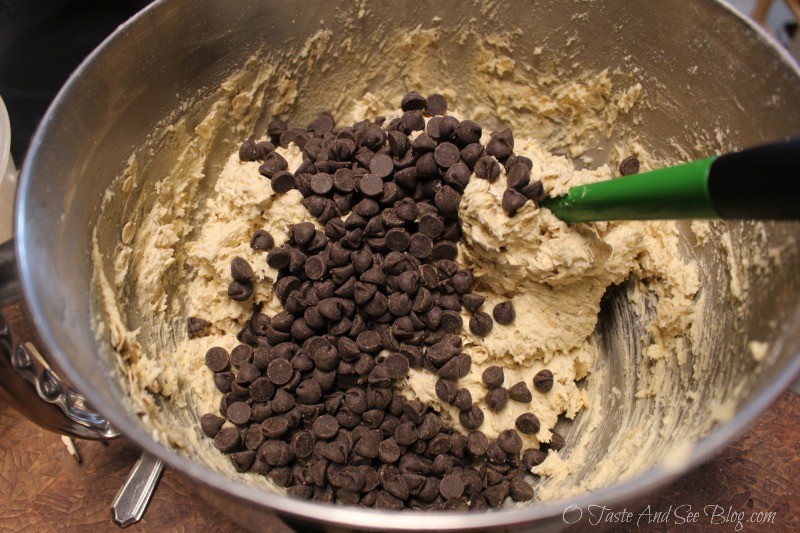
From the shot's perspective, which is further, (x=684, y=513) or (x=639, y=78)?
(x=639, y=78)

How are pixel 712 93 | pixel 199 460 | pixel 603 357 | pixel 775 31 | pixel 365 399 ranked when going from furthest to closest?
pixel 775 31 < pixel 603 357 < pixel 365 399 < pixel 712 93 < pixel 199 460

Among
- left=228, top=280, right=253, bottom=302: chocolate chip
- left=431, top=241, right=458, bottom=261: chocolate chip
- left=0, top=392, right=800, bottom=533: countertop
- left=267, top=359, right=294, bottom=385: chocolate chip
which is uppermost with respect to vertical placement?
left=431, top=241, right=458, bottom=261: chocolate chip

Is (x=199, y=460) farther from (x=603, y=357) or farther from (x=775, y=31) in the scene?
(x=775, y=31)

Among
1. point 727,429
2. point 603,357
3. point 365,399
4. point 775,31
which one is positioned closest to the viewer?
point 727,429

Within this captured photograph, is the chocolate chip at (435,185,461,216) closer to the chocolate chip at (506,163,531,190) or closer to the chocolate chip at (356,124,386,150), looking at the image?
the chocolate chip at (506,163,531,190)

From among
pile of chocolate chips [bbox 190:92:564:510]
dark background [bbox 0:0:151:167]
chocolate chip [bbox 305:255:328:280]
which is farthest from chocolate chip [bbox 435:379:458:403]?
dark background [bbox 0:0:151:167]

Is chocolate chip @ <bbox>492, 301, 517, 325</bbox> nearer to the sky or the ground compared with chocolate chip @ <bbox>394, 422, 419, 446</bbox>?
nearer to the sky

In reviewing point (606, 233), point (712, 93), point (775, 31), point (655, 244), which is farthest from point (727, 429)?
point (775, 31)

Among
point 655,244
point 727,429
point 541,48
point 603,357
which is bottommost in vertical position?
point 603,357
